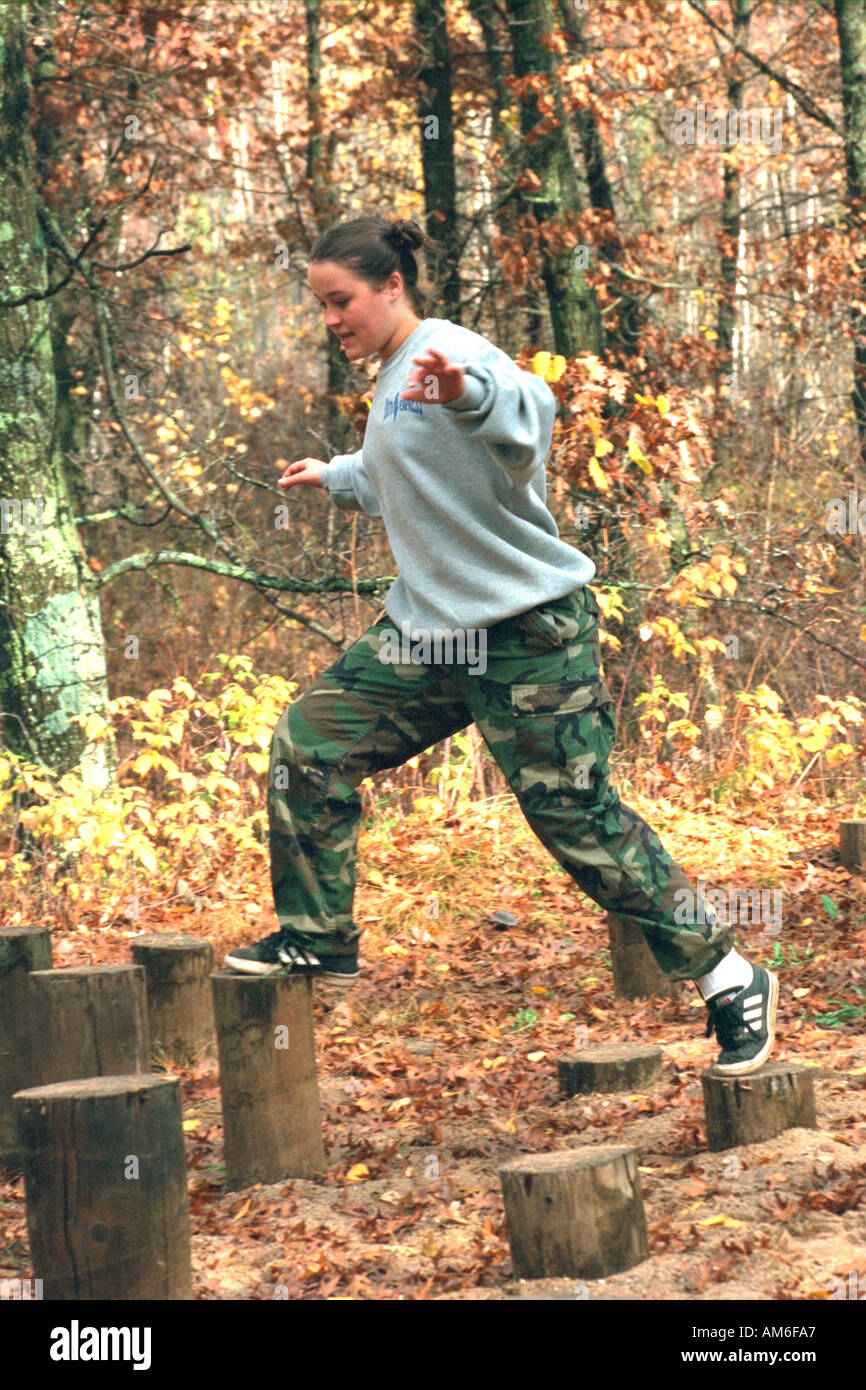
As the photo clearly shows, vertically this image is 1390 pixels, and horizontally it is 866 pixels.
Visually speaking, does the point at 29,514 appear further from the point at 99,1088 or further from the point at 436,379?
the point at 99,1088

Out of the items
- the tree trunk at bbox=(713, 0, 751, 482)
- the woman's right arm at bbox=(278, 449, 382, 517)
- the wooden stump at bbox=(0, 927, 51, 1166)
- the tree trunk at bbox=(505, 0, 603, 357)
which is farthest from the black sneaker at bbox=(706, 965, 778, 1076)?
the tree trunk at bbox=(713, 0, 751, 482)

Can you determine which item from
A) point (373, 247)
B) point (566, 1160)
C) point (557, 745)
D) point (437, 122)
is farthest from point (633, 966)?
point (437, 122)

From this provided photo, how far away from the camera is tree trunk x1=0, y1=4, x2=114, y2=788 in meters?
7.86

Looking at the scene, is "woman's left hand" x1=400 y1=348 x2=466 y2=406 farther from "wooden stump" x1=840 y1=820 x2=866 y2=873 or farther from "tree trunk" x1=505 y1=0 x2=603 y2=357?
"tree trunk" x1=505 y1=0 x2=603 y2=357

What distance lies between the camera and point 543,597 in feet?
12.7

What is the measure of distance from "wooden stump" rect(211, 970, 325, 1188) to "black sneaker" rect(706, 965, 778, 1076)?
1.06 meters

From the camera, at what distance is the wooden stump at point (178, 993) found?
4957mm

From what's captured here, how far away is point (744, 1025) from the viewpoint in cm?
387

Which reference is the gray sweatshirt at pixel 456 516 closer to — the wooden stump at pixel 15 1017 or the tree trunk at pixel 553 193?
the wooden stump at pixel 15 1017

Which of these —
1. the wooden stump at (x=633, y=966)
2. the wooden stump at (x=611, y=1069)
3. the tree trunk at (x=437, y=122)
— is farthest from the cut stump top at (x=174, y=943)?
the tree trunk at (x=437, y=122)

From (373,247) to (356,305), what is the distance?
0.15m

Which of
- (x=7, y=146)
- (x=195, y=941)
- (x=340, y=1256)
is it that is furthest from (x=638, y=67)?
(x=340, y=1256)

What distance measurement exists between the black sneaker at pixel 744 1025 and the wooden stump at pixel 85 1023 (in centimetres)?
154
